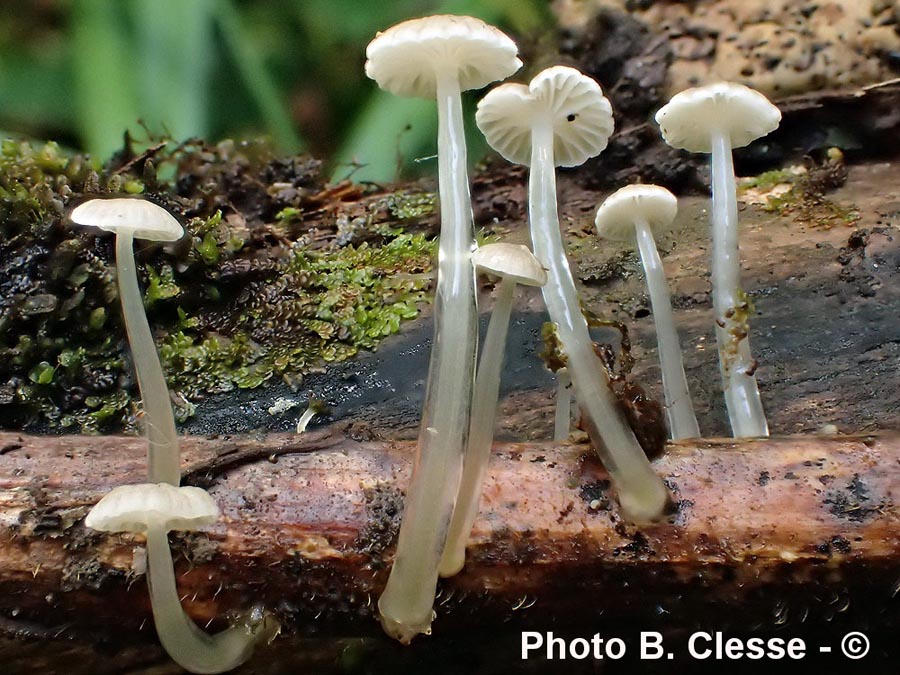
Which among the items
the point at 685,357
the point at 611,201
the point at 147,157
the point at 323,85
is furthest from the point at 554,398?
the point at 323,85

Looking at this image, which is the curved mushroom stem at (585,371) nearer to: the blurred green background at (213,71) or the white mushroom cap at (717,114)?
the white mushroom cap at (717,114)

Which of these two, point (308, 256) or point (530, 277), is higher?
point (308, 256)

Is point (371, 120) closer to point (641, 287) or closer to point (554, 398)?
point (641, 287)

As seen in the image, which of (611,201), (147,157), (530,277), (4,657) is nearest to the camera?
(4,657)

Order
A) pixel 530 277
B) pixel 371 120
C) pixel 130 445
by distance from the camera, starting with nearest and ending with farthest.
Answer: pixel 530 277 < pixel 130 445 < pixel 371 120

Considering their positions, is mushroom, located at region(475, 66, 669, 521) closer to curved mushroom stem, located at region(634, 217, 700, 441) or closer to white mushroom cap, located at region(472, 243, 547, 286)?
white mushroom cap, located at region(472, 243, 547, 286)

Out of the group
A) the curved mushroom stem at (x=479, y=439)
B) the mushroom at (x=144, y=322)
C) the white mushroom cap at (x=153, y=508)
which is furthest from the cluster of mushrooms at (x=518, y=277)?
the mushroom at (x=144, y=322)

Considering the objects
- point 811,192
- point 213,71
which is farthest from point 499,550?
point 213,71
